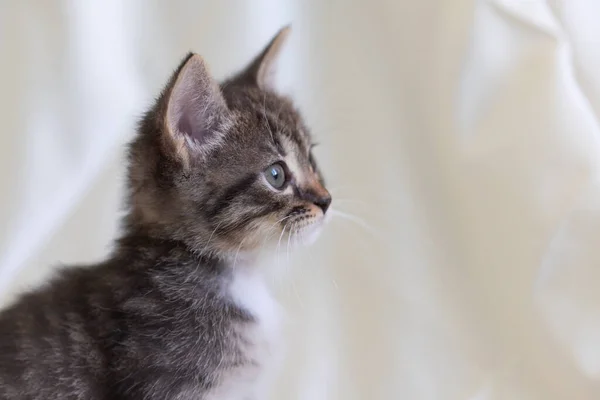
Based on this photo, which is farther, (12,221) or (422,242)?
(12,221)

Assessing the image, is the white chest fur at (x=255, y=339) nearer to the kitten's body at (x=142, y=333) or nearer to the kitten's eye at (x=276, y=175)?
the kitten's body at (x=142, y=333)

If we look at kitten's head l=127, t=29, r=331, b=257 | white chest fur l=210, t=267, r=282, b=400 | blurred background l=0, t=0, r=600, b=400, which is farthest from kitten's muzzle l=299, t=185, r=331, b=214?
blurred background l=0, t=0, r=600, b=400

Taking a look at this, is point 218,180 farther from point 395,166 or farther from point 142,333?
point 395,166

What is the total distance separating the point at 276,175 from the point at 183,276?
0.63ft

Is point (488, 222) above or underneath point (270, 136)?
underneath

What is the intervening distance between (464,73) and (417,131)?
0.15 m

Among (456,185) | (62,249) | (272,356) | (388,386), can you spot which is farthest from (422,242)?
(62,249)

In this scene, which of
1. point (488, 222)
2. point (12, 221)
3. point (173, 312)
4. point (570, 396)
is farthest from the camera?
point (12, 221)

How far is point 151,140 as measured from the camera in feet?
3.11

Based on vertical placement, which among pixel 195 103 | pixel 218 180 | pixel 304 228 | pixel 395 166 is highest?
pixel 195 103

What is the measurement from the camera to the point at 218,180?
3.14ft

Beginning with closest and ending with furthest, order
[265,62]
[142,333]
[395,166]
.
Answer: [142,333], [265,62], [395,166]

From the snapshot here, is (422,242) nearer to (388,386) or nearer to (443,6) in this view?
(388,386)

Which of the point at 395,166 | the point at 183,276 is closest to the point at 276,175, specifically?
the point at 183,276
